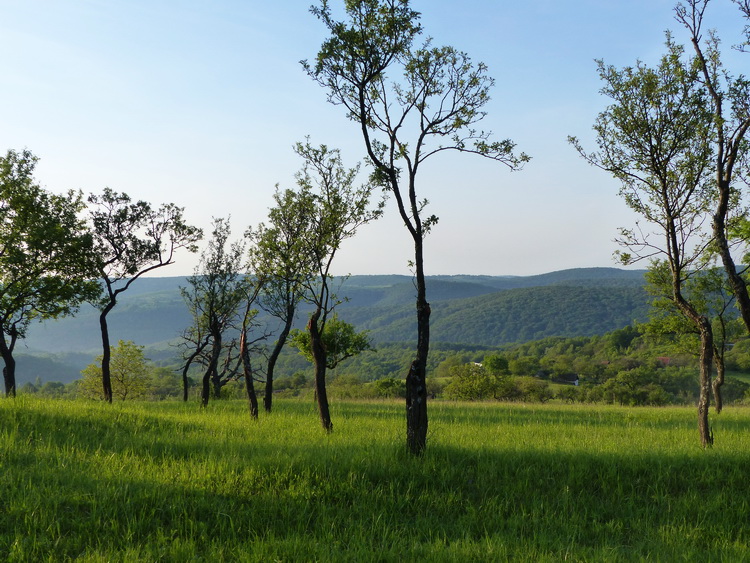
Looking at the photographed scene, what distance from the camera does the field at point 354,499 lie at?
7973 millimetres

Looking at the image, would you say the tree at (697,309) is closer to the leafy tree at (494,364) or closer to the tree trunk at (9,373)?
the tree trunk at (9,373)

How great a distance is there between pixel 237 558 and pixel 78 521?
2861 millimetres

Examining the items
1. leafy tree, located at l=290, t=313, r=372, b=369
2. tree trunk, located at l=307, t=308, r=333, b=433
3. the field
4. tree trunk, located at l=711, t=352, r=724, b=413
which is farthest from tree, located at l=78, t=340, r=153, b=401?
tree trunk, located at l=711, t=352, r=724, b=413

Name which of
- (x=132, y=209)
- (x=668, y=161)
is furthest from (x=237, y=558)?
(x=132, y=209)

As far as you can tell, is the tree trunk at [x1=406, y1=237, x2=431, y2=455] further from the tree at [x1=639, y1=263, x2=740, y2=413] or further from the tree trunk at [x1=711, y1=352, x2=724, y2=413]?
the tree trunk at [x1=711, y1=352, x2=724, y2=413]

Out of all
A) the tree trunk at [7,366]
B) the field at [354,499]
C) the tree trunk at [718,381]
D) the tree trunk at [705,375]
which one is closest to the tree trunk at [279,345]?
the field at [354,499]

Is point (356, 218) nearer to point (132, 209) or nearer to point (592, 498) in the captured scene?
point (592, 498)

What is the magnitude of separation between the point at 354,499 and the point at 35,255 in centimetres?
2583

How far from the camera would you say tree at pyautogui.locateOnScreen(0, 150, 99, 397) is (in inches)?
1086

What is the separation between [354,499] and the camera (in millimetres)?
9977

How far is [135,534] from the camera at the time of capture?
8.23m

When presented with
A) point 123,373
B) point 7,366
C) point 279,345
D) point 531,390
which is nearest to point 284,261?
point 279,345

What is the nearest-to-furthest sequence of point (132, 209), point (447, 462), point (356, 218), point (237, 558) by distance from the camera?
point (237, 558) < point (447, 462) < point (356, 218) < point (132, 209)

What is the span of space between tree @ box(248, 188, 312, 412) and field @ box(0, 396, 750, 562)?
751cm
